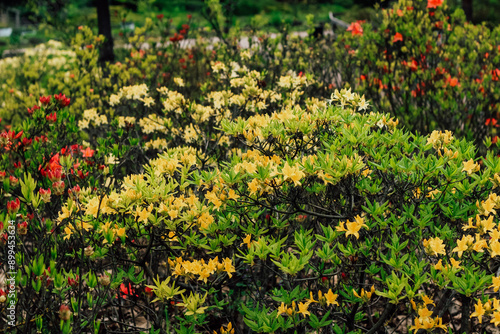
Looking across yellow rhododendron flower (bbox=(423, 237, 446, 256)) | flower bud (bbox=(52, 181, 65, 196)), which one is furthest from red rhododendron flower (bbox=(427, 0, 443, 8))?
flower bud (bbox=(52, 181, 65, 196))

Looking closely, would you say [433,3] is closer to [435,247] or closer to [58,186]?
[435,247]

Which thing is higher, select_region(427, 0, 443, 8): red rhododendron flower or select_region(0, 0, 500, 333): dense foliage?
select_region(427, 0, 443, 8): red rhododendron flower

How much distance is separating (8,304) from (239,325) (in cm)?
150

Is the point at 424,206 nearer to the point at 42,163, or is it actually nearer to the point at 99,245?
the point at 99,245

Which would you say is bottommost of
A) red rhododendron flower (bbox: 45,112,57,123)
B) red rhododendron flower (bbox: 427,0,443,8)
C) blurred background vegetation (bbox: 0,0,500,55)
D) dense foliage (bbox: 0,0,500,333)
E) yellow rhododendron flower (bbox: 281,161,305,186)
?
blurred background vegetation (bbox: 0,0,500,55)

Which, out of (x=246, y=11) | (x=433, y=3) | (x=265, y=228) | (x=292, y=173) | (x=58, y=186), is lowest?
(x=246, y=11)

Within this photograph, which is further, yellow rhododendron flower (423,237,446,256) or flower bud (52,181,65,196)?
flower bud (52,181,65,196)

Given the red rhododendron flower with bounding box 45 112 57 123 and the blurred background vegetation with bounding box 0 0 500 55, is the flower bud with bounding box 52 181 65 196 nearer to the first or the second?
the red rhododendron flower with bounding box 45 112 57 123

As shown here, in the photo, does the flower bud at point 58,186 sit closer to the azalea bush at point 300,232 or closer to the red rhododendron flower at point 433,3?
the azalea bush at point 300,232

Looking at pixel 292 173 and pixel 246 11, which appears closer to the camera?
pixel 292 173

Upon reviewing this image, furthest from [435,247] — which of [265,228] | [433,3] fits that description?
[433,3]

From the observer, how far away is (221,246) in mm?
2334

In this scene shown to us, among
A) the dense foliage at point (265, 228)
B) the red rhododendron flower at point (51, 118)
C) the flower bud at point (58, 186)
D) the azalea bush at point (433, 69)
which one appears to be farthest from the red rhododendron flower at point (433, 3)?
the flower bud at point (58, 186)

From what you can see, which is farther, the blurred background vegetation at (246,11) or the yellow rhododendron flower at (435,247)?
the blurred background vegetation at (246,11)
